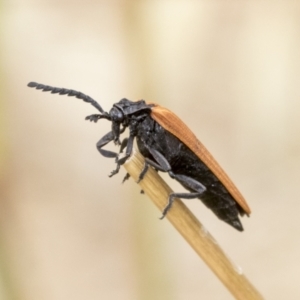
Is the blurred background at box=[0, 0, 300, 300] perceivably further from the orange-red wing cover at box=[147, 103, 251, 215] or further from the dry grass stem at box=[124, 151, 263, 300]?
the dry grass stem at box=[124, 151, 263, 300]

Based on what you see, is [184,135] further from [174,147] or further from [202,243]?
[202,243]

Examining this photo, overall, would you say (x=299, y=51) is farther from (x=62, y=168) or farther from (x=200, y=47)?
(x=62, y=168)

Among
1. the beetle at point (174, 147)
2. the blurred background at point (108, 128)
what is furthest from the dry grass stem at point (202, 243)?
the blurred background at point (108, 128)

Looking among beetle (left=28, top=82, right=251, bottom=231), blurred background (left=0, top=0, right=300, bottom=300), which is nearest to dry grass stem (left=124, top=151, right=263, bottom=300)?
beetle (left=28, top=82, right=251, bottom=231)

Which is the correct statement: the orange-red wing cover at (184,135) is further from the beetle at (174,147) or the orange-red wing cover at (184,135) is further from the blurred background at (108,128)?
the blurred background at (108,128)

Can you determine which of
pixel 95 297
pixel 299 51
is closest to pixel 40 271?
pixel 95 297

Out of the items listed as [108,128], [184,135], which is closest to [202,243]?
[184,135]
